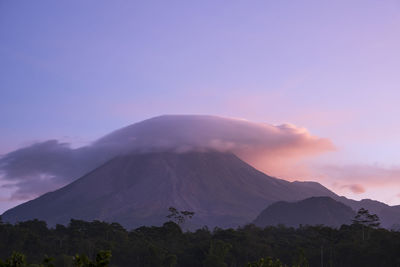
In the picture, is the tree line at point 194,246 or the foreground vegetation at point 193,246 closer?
the tree line at point 194,246

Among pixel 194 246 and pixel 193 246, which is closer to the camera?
pixel 194 246

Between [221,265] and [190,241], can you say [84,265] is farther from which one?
[190,241]

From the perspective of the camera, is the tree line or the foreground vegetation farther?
the foreground vegetation

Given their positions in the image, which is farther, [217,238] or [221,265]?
[217,238]

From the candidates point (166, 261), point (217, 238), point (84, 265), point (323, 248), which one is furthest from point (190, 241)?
point (84, 265)
